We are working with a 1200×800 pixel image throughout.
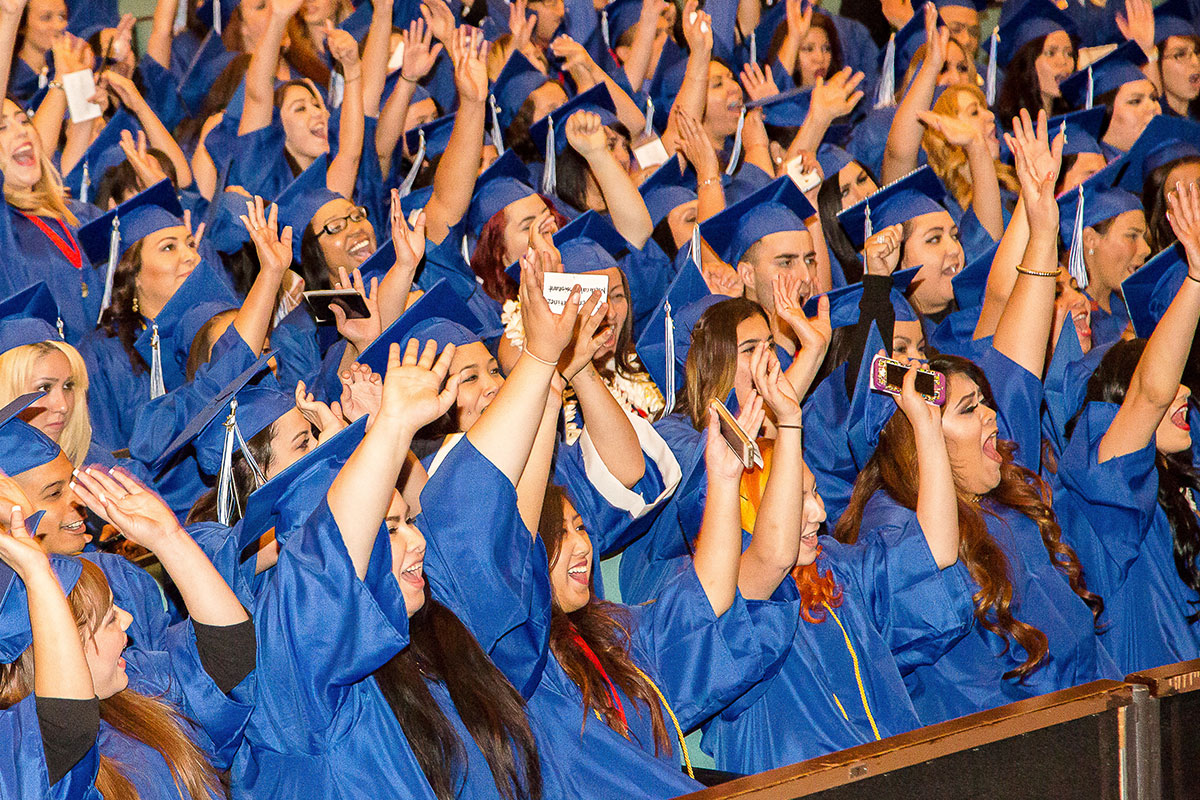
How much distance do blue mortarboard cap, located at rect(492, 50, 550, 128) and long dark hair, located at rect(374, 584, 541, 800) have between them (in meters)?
3.54

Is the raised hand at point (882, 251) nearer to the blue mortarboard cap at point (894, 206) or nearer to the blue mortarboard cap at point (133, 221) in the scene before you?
the blue mortarboard cap at point (894, 206)

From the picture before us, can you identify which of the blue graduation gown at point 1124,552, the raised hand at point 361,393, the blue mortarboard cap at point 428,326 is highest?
the raised hand at point 361,393

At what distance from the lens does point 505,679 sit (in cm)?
235

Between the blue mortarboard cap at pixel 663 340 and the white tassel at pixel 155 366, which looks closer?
the blue mortarboard cap at pixel 663 340

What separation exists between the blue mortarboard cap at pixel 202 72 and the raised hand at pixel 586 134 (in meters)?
2.17

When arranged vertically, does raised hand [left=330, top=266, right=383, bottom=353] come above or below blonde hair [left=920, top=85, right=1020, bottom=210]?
above

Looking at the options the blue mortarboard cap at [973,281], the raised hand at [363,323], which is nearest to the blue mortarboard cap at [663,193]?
the blue mortarboard cap at [973,281]

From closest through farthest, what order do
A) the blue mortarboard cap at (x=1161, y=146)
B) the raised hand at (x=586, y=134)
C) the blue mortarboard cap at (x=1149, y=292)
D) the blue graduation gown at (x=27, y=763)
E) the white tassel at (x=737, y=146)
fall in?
the blue graduation gown at (x=27, y=763), the blue mortarboard cap at (x=1149, y=292), the raised hand at (x=586, y=134), the blue mortarboard cap at (x=1161, y=146), the white tassel at (x=737, y=146)

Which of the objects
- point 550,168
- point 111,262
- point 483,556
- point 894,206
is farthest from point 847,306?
point 111,262

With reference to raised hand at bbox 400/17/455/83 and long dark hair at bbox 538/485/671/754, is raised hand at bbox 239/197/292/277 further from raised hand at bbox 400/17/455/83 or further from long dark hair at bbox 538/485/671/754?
long dark hair at bbox 538/485/671/754

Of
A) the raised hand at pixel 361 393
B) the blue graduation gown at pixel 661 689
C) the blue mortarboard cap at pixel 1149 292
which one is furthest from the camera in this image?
the blue mortarboard cap at pixel 1149 292

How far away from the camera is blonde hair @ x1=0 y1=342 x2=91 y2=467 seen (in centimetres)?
333

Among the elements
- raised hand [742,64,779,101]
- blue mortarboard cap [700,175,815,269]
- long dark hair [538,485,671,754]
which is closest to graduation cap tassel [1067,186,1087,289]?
blue mortarboard cap [700,175,815,269]

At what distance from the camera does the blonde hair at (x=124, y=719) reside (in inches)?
80.9
